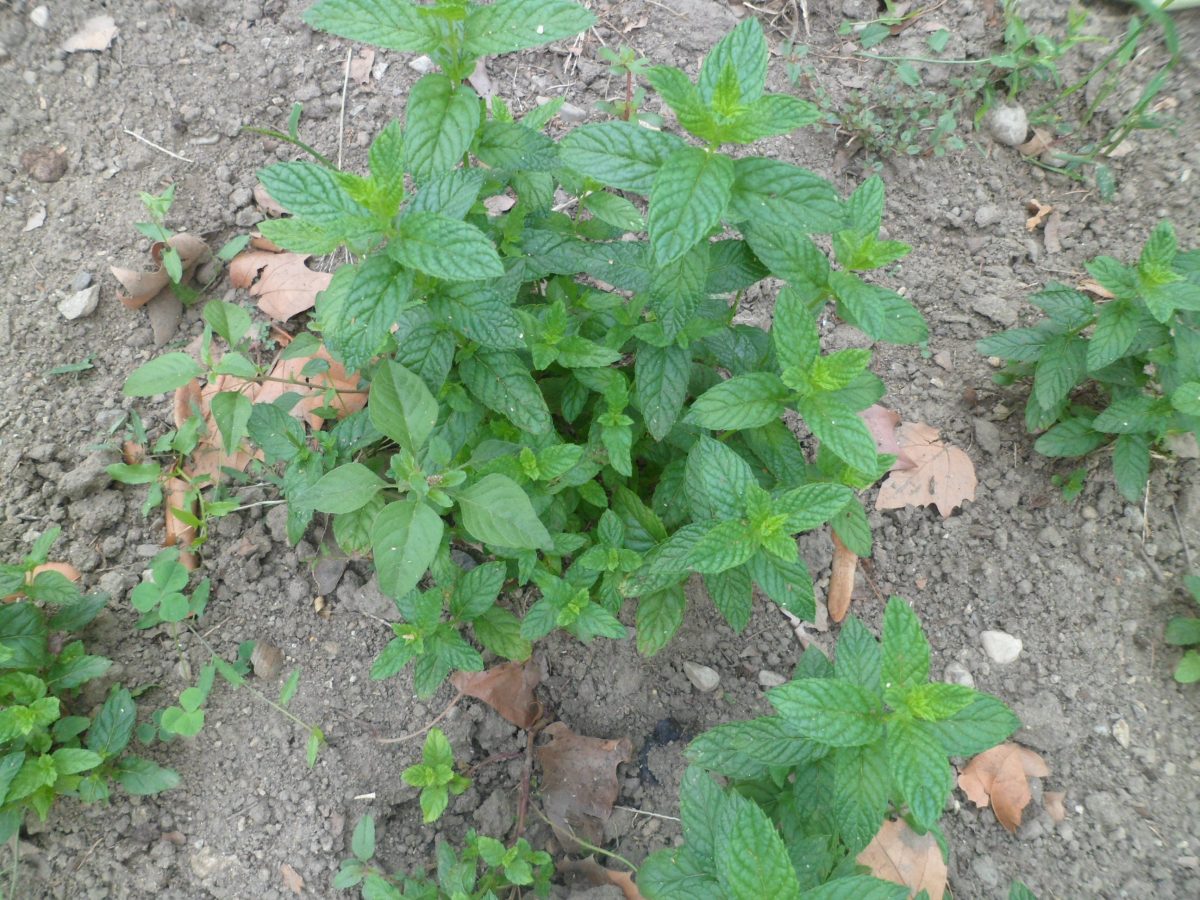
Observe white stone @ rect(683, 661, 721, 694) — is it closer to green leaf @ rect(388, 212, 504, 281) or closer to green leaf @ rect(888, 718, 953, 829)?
green leaf @ rect(888, 718, 953, 829)

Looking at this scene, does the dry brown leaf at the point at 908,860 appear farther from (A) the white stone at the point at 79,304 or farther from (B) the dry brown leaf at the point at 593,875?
(A) the white stone at the point at 79,304

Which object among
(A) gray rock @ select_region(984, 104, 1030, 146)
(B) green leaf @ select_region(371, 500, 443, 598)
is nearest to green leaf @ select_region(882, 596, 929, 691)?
(B) green leaf @ select_region(371, 500, 443, 598)

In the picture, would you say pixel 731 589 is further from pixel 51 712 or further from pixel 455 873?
pixel 51 712

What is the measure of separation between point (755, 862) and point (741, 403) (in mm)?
1044

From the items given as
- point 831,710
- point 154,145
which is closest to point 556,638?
point 831,710

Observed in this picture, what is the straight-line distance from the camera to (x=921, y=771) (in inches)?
65.1

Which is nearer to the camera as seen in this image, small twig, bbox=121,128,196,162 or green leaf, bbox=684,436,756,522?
green leaf, bbox=684,436,756,522

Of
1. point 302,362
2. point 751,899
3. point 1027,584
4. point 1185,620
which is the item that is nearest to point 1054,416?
point 1027,584

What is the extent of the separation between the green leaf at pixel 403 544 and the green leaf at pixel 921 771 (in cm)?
112

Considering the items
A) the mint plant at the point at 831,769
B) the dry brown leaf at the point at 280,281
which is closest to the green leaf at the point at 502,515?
the mint plant at the point at 831,769

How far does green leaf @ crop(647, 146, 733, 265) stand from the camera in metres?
1.61

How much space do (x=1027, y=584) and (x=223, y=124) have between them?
11.8 feet

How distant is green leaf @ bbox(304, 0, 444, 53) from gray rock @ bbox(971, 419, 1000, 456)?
2366 mm

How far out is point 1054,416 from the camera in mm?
2814
